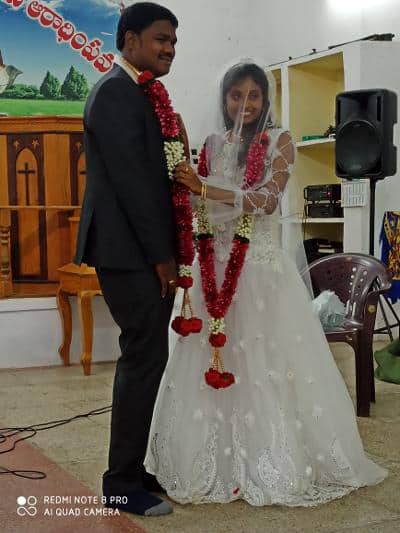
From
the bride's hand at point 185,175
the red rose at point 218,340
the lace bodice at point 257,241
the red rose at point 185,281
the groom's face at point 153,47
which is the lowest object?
the red rose at point 218,340

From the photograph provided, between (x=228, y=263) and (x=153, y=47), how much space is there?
78 cm

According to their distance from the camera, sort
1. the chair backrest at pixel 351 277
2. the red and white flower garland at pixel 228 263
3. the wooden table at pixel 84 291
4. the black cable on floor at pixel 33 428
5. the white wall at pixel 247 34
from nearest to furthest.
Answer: the red and white flower garland at pixel 228 263 < the black cable on floor at pixel 33 428 < the chair backrest at pixel 351 277 < the wooden table at pixel 84 291 < the white wall at pixel 247 34

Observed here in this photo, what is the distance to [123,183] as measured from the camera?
226 centimetres

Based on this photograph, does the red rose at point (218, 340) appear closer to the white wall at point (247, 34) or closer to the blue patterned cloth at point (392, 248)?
the blue patterned cloth at point (392, 248)

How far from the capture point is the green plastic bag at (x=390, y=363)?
443 cm

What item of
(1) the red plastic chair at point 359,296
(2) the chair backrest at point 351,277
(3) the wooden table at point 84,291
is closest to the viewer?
(1) the red plastic chair at point 359,296

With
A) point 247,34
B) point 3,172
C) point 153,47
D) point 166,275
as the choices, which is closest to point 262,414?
point 166,275

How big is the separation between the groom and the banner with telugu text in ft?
10.3

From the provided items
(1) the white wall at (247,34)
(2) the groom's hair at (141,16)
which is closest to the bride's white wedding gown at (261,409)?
(2) the groom's hair at (141,16)

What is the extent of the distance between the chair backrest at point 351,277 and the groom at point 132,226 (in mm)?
1713

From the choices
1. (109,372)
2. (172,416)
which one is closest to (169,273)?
(172,416)

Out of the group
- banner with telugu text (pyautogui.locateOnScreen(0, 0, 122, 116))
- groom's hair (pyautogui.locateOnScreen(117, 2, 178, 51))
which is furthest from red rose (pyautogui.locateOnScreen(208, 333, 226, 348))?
banner with telugu text (pyautogui.locateOnScreen(0, 0, 122, 116))

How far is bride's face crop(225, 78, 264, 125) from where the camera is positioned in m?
2.66

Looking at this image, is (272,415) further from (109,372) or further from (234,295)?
(109,372)
